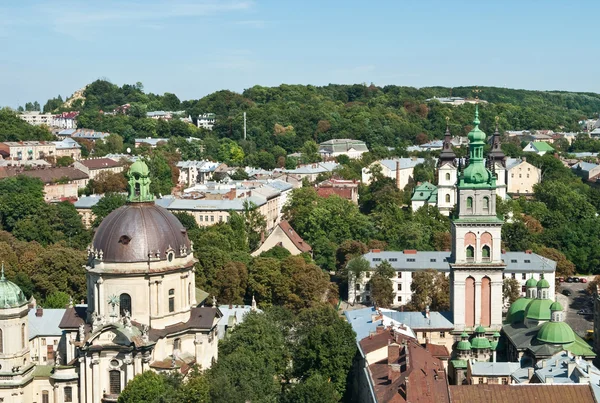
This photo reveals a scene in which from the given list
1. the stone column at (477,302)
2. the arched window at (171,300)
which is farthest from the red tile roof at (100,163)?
the arched window at (171,300)

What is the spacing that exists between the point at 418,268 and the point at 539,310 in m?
20.4

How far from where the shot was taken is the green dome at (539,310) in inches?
2301

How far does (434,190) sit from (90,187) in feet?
145

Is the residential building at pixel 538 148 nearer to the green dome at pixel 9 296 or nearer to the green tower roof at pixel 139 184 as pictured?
the green tower roof at pixel 139 184

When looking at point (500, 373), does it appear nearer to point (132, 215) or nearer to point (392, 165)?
point (132, 215)

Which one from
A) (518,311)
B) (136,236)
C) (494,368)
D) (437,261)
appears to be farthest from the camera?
(437,261)

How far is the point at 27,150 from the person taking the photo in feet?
472

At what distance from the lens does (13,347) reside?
1805 inches

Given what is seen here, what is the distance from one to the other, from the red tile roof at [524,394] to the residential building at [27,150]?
347ft

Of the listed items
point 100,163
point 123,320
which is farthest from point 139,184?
Result: point 100,163

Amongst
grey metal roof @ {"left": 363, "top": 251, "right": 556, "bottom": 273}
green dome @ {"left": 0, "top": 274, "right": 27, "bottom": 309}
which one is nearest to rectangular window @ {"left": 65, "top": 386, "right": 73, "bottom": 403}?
green dome @ {"left": 0, "top": 274, "right": 27, "bottom": 309}

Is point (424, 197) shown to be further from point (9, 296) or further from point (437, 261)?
point (9, 296)

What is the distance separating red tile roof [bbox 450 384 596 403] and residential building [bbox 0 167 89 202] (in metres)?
74.2

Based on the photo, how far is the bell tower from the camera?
59.5 metres
